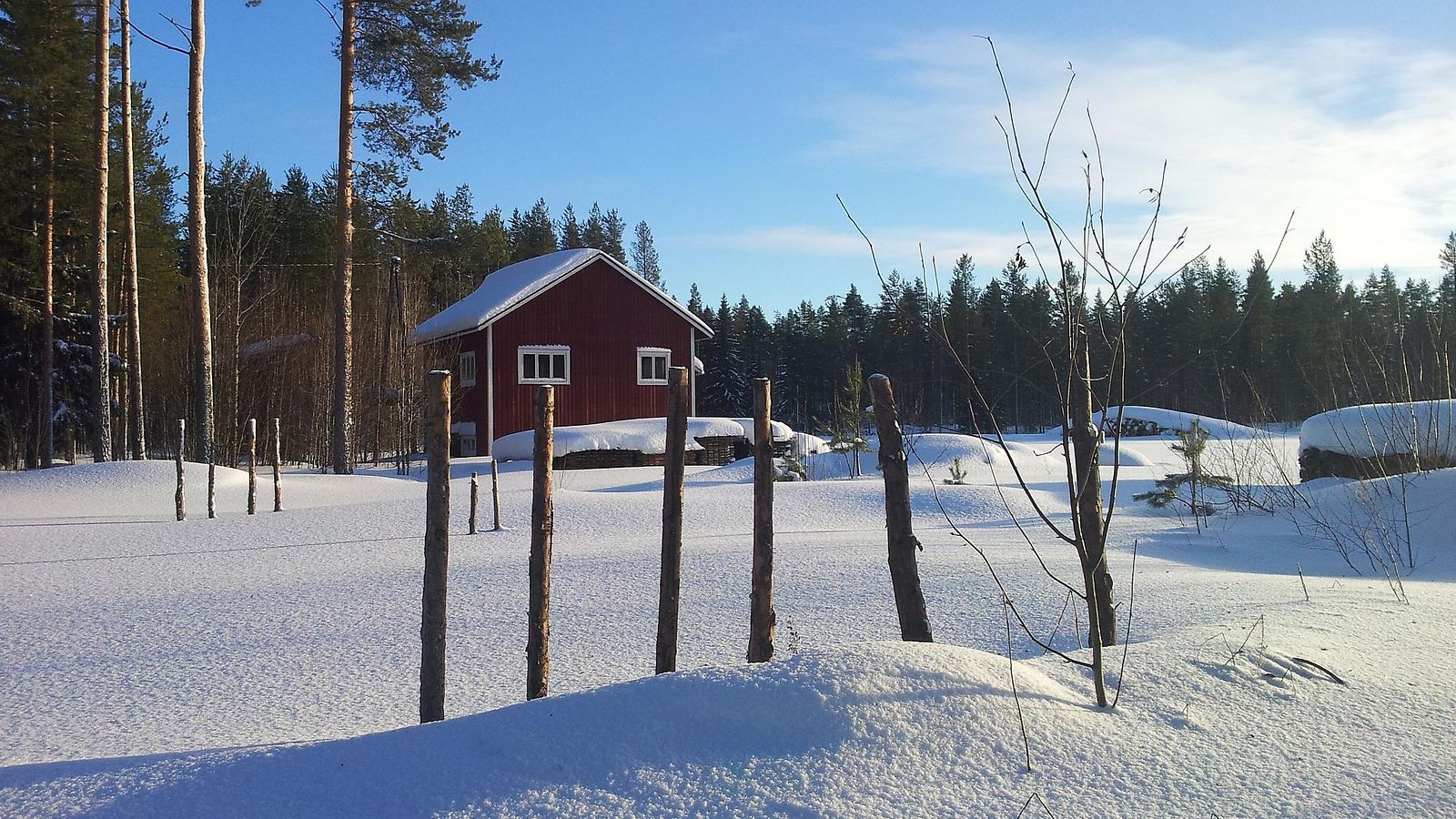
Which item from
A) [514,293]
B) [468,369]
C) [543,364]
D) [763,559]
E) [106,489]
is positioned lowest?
[106,489]

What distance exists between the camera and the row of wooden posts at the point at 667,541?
4016 mm

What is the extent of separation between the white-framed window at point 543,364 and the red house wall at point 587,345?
4.7 inches

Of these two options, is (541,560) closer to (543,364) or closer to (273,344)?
(543,364)

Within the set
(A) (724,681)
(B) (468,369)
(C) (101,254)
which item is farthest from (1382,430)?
(B) (468,369)

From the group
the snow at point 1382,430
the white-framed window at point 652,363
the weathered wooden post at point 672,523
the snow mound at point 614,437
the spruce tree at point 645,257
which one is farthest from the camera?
the spruce tree at point 645,257

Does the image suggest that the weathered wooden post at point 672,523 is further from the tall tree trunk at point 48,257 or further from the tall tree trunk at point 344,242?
the tall tree trunk at point 48,257

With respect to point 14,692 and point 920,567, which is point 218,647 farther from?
point 920,567

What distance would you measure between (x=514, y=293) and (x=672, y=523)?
20.7 m

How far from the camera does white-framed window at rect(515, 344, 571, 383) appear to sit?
2441cm

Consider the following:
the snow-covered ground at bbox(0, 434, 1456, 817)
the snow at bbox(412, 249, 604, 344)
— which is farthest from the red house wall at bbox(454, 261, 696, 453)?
the snow-covered ground at bbox(0, 434, 1456, 817)

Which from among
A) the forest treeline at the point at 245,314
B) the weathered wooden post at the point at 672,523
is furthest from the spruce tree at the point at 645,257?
the weathered wooden post at the point at 672,523

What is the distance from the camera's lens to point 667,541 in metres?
4.49

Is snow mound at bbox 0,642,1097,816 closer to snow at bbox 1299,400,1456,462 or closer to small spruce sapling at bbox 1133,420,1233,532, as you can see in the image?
small spruce sapling at bbox 1133,420,1233,532

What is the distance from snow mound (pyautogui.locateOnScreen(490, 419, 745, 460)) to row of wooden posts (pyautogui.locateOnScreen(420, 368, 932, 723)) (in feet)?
51.8
